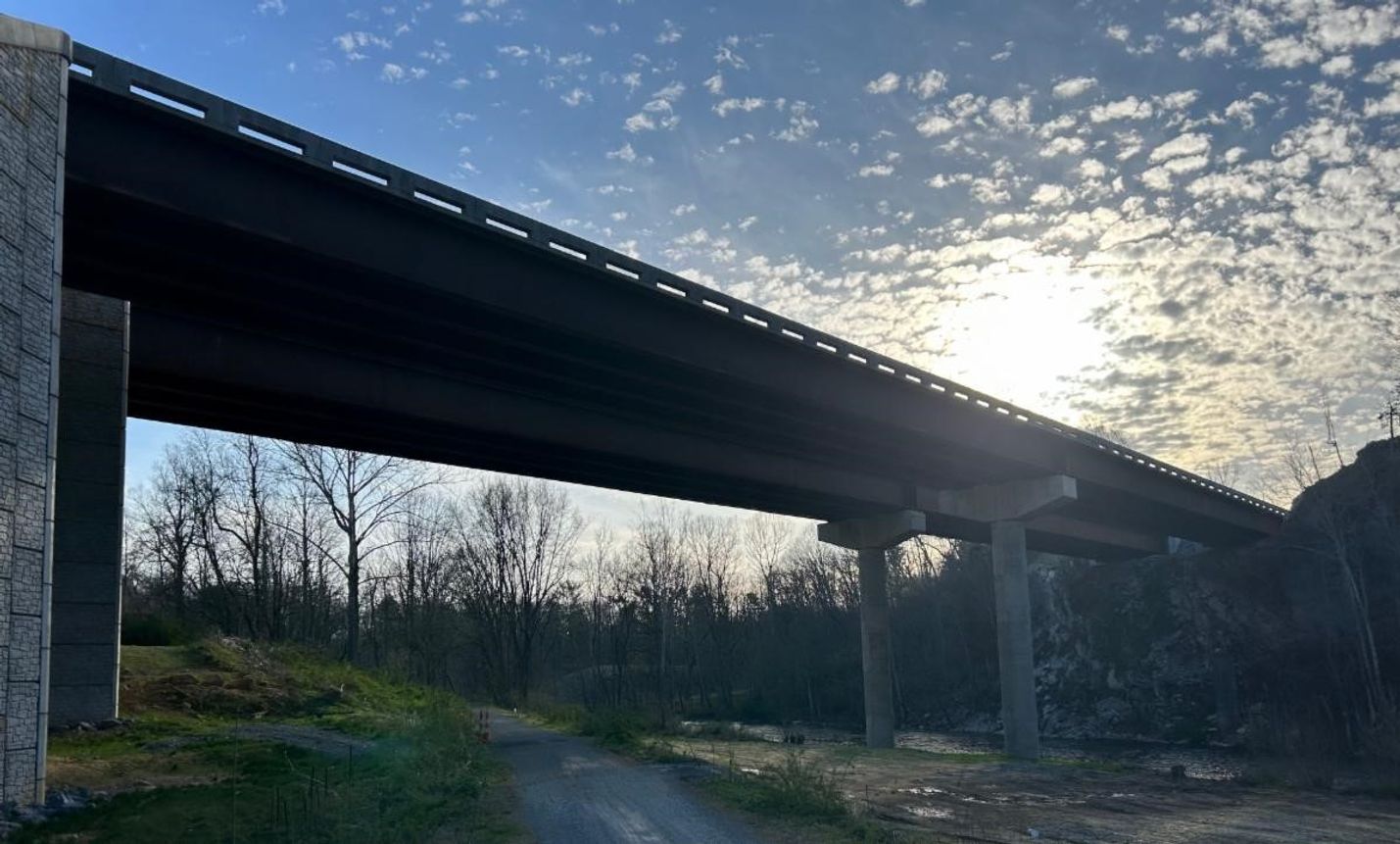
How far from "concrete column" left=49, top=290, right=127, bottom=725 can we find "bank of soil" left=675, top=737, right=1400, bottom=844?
14839mm

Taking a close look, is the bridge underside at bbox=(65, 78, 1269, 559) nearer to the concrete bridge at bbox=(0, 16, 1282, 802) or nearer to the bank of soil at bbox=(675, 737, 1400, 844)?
the concrete bridge at bbox=(0, 16, 1282, 802)

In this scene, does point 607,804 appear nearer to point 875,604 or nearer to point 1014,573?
point 875,604

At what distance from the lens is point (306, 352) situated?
2309 cm

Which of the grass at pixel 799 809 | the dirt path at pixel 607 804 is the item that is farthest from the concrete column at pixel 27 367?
the grass at pixel 799 809

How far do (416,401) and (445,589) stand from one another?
52.9 metres

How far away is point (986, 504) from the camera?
44.2 m

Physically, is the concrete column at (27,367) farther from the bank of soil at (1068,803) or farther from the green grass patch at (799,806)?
the bank of soil at (1068,803)

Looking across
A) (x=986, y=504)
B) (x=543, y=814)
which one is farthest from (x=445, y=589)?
(x=543, y=814)

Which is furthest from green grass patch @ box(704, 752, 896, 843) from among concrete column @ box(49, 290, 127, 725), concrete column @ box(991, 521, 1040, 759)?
concrete column @ box(991, 521, 1040, 759)

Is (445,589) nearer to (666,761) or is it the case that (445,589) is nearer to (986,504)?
(986,504)

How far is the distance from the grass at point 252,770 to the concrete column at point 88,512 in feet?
5.30

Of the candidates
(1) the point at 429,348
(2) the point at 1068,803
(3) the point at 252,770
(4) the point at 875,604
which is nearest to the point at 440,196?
(1) the point at 429,348

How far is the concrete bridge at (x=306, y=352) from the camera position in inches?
608

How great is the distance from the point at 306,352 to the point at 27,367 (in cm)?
802
